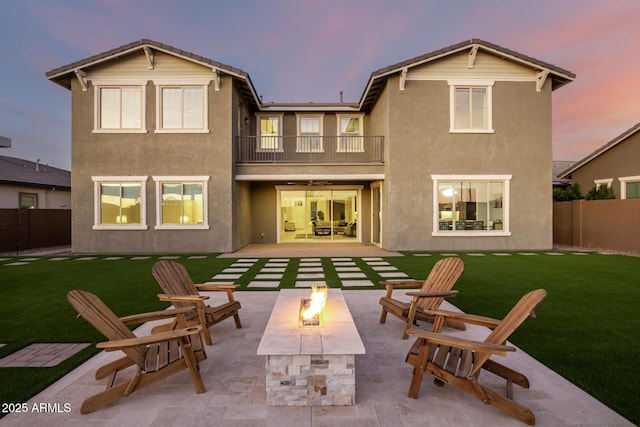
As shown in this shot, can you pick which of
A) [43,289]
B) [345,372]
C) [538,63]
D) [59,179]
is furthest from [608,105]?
[59,179]

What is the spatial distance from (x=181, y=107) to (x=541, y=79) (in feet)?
42.7

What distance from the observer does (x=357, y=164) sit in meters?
12.4

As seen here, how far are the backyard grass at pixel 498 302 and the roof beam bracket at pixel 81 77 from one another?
6.06 meters

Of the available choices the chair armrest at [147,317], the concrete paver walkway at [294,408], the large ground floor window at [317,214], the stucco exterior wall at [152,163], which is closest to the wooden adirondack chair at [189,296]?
the chair armrest at [147,317]

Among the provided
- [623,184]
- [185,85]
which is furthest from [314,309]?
[623,184]

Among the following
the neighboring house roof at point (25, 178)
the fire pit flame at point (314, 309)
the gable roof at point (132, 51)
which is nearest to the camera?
the fire pit flame at point (314, 309)

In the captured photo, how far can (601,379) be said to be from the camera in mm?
2844

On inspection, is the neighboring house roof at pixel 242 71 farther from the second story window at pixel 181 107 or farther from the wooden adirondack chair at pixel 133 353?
the wooden adirondack chair at pixel 133 353

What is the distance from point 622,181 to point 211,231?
1872cm

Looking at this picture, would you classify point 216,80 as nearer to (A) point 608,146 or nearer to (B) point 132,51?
(B) point 132,51

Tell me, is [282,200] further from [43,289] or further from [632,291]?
[632,291]

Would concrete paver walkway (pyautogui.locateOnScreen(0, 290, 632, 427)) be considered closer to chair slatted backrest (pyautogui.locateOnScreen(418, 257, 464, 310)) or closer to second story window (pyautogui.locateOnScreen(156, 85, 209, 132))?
chair slatted backrest (pyautogui.locateOnScreen(418, 257, 464, 310))

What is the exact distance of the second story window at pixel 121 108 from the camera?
11.8m

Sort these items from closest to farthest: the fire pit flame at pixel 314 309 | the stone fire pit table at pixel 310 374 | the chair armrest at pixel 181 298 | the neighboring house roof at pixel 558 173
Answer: the stone fire pit table at pixel 310 374 < the fire pit flame at pixel 314 309 < the chair armrest at pixel 181 298 < the neighboring house roof at pixel 558 173
